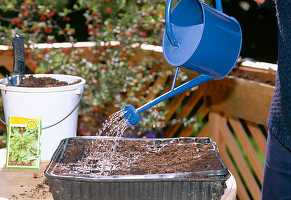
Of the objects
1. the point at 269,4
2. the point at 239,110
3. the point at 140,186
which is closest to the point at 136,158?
the point at 140,186

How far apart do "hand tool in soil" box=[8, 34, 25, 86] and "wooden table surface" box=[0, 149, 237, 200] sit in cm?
26

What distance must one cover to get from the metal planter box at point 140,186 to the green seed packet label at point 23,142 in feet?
0.92

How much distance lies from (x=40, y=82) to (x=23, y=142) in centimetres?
20

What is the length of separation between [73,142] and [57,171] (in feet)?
0.74

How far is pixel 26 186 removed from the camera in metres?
1.01

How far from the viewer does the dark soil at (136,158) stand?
34.3 inches

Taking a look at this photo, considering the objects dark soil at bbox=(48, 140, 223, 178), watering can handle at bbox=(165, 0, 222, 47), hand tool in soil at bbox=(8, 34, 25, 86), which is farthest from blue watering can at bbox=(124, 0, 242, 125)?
hand tool in soil at bbox=(8, 34, 25, 86)

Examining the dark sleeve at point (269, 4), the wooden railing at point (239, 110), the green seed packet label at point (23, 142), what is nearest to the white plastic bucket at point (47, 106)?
the green seed packet label at point (23, 142)

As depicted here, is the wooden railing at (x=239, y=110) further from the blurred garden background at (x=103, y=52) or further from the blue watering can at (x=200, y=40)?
the blue watering can at (x=200, y=40)

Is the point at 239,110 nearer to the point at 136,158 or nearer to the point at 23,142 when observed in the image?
the point at 136,158

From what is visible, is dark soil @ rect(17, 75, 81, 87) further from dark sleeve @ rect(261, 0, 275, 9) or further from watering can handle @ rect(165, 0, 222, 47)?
dark sleeve @ rect(261, 0, 275, 9)

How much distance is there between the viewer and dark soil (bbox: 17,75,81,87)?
1.16 m

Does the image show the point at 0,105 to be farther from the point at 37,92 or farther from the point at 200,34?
the point at 200,34

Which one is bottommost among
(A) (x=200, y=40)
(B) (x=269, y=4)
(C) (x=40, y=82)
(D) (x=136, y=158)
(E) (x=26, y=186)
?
(E) (x=26, y=186)
